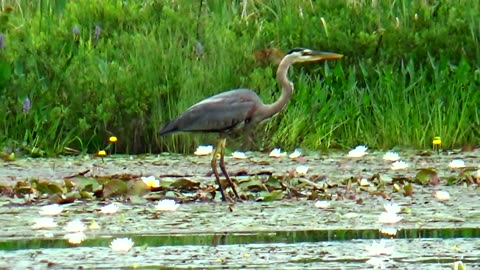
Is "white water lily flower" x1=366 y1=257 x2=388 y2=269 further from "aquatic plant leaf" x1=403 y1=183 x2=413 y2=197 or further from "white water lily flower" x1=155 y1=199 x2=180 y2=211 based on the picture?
"aquatic plant leaf" x1=403 y1=183 x2=413 y2=197

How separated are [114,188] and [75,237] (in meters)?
1.36

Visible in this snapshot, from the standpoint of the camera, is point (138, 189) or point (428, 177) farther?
point (428, 177)

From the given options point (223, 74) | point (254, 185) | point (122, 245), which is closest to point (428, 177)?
point (254, 185)

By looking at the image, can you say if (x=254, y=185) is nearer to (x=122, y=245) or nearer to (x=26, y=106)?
(x=122, y=245)

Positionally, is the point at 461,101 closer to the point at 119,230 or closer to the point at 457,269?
the point at 119,230

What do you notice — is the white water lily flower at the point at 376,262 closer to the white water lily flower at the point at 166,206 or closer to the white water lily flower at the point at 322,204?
the white water lily flower at the point at 322,204

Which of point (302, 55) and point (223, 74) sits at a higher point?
point (302, 55)

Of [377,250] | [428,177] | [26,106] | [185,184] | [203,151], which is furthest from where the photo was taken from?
[26,106]

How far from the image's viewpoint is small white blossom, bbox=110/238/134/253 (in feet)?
16.7

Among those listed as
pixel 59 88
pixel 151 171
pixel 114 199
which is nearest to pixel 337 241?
pixel 114 199

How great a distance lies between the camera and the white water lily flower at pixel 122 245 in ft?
16.7

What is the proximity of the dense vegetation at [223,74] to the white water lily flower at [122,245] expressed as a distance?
14.3 feet

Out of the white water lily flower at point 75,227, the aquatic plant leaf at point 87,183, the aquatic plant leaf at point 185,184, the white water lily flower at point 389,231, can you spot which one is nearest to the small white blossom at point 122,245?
the white water lily flower at point 75,227

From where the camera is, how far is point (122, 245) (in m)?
5.09
